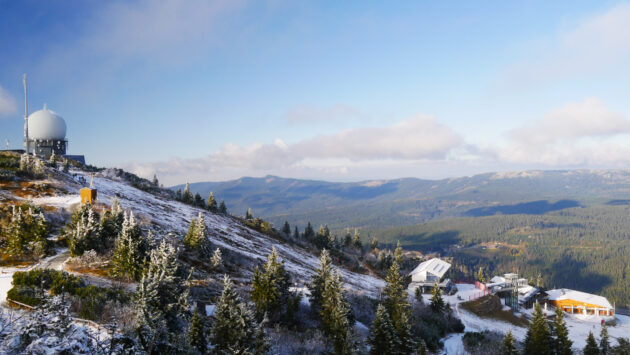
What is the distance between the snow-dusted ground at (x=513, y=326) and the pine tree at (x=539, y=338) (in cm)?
586

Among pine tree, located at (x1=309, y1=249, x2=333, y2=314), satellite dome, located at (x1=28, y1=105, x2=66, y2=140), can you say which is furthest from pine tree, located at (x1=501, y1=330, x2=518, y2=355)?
satellite dome, located at (x1=28, y1=105, x2=66, y2=140)

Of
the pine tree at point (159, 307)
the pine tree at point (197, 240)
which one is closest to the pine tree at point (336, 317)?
the pine tree at point (159, 307)

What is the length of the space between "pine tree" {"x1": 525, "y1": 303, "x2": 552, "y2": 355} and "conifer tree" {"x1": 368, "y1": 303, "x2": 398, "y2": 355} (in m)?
16.0

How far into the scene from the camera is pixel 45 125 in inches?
3017

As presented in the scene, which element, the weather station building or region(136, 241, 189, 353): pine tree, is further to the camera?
the weather station building

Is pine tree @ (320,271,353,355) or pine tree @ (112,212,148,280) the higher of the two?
pine tree @ (112,212,148,280)

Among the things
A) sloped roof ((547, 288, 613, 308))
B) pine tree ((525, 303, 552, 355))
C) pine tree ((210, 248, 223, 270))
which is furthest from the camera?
sloped roof ((547, 288, 613, 308))

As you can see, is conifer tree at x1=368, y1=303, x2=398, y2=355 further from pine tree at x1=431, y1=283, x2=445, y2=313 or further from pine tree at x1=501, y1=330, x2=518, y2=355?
pine tree at x1=431, y1=283, x2=445, y2=313

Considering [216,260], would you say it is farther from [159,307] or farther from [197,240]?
[159,307]

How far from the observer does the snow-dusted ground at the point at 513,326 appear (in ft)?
117

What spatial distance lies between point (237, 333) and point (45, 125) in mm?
85652

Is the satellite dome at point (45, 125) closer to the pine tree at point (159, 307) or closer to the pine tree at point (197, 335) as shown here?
the pine tree at point (159, 307)

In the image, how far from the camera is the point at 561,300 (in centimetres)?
7275

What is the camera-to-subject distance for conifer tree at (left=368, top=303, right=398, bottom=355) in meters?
22.9
